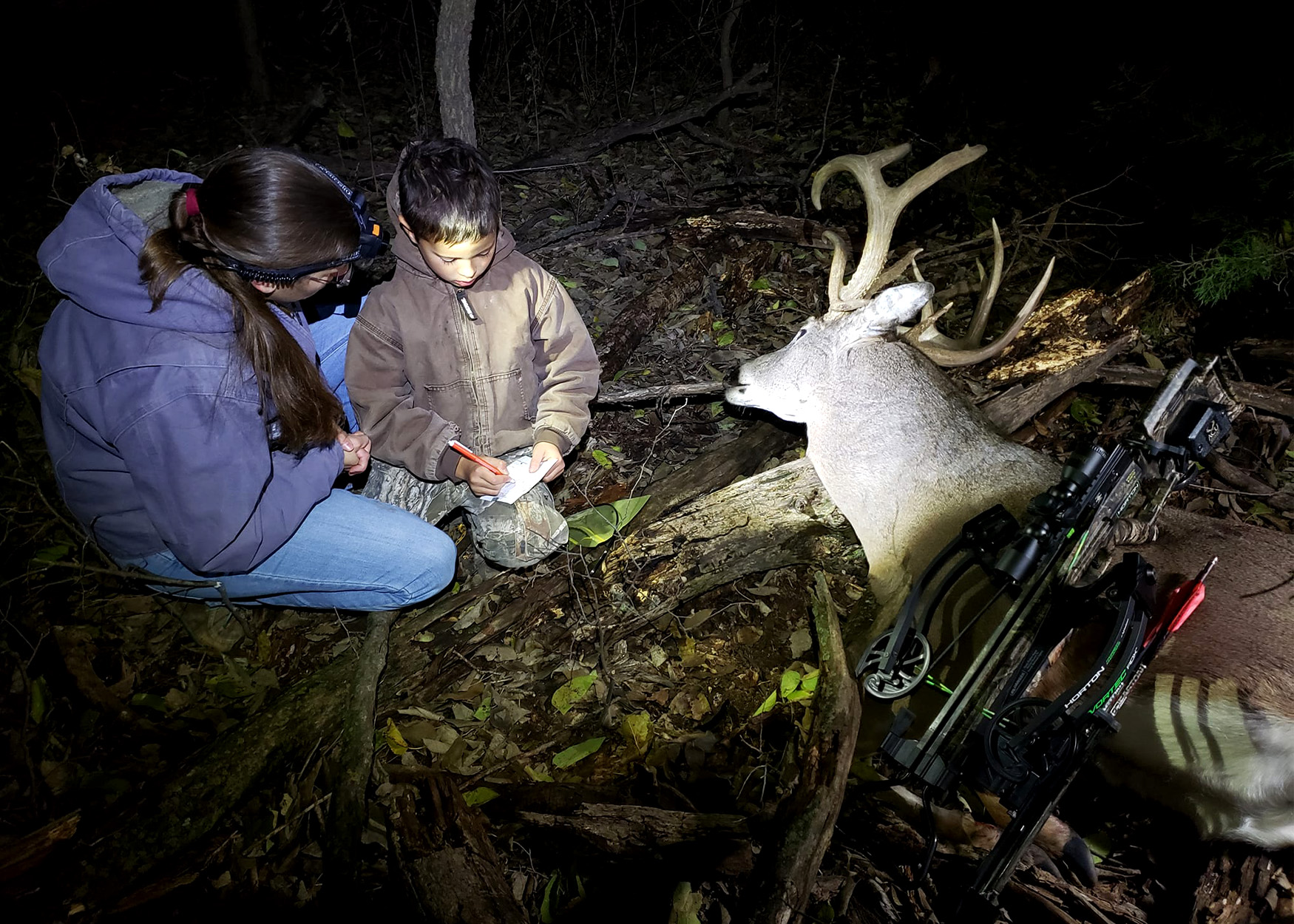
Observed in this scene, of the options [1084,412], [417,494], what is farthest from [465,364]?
[1084,412]

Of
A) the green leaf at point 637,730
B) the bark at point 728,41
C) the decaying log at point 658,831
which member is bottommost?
the green leaf at point 637,730

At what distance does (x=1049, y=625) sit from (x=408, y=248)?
2373 millimetres

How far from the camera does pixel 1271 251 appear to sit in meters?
4.07

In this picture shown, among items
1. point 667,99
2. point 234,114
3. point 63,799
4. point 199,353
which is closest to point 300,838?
point 63,799

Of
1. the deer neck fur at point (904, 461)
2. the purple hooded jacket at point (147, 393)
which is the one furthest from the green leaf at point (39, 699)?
the deer neck fur at point (904, 461)

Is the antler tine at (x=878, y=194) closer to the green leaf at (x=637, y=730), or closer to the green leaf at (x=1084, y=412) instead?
the green leaf at (x=1084, y=412)

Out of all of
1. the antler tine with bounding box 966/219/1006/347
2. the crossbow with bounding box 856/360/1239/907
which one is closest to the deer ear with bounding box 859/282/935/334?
the antler tine with bounding box 966/219/1006/347

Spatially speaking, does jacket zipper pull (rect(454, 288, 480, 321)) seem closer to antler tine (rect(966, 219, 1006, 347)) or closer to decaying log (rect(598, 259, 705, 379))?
decaying log (rect(598, 259, 705, 379))

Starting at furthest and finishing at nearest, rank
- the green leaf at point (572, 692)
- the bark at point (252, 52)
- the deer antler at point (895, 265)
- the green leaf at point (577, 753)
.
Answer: the bark at point (252, 52), the deer antler at point (895, 265), the green leaf at point (572, 692), the green leaf at point (577, 753)

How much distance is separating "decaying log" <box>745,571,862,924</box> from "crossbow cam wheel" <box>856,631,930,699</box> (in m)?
0.16

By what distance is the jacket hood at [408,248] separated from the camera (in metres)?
2.51

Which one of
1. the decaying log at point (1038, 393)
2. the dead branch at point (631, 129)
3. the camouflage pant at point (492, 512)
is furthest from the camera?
the dead branch at point (631, 129)

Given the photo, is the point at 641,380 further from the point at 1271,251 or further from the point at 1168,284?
the point at 1271,251

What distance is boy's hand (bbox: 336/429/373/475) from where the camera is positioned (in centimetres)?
288
